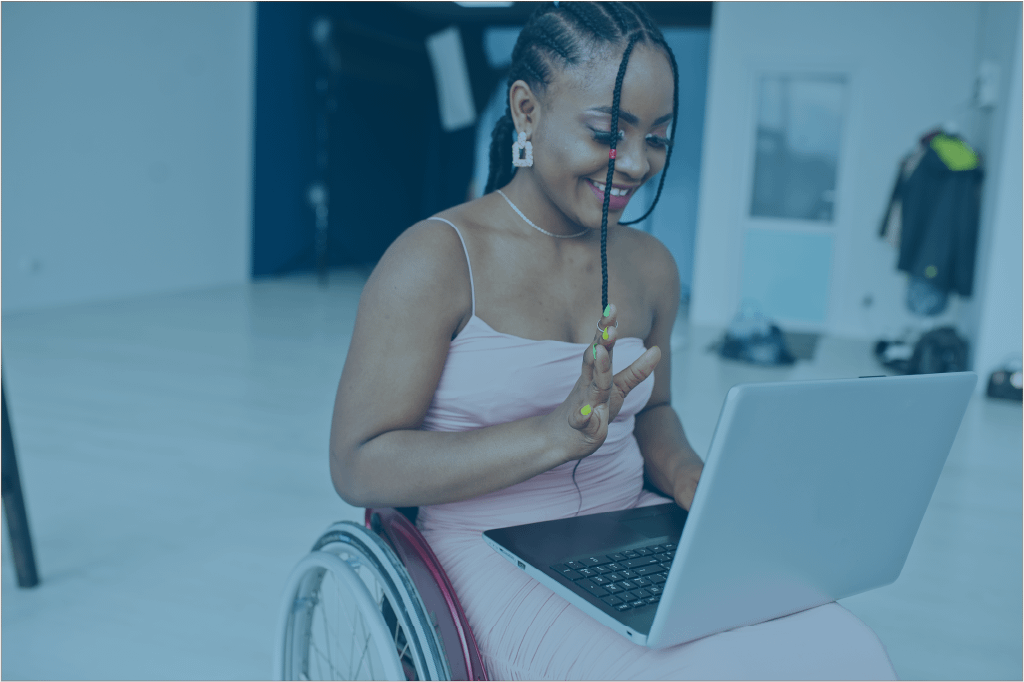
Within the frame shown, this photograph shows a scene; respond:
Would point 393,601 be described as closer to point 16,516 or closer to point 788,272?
point 16,516

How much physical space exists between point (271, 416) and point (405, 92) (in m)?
6.21

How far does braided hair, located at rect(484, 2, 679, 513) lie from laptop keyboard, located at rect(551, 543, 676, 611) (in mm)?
217

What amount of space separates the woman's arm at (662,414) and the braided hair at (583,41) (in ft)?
0.49

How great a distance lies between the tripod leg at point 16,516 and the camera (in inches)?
64.9

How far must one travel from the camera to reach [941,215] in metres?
5.09

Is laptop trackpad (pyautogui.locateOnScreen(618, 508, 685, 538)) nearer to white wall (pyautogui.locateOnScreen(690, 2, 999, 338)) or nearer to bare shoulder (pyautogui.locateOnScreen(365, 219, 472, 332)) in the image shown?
bare shoulder (pyautogui.locateOnScreen(365, 219, 472, 332))

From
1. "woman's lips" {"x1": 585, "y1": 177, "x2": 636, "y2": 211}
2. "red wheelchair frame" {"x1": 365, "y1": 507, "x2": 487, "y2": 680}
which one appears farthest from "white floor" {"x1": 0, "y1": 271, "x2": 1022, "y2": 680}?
"woman's lips" {"x1": 585, "y1": 177, "x2": 636, "y2": 211}

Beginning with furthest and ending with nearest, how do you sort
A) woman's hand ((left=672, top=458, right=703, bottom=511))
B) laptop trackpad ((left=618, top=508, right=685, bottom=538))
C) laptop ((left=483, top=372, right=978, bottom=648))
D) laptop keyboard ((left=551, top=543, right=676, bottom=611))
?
woman's hand ((left=672, top=458, right=703, bottom=511)) → laptop trackpad ((left=618, top=508, right=685, bottom=538)) → laptop keyboard ((left=551, top=543, right=676, bottom=611)) → laptop ((left=483, top=372, right=978, bottom=648))

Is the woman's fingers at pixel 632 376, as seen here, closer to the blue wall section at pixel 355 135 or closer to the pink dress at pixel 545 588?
the pink dress at pixel 545 588

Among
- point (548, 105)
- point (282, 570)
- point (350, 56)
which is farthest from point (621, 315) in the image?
point (350, 56)

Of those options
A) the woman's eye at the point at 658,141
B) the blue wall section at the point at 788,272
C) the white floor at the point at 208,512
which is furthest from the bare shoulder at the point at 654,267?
the blue wall section at the point at 788,272

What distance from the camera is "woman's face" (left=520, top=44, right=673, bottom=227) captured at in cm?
90

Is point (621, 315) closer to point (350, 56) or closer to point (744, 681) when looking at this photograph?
point (744, 681)

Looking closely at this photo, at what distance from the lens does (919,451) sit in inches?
27.3
